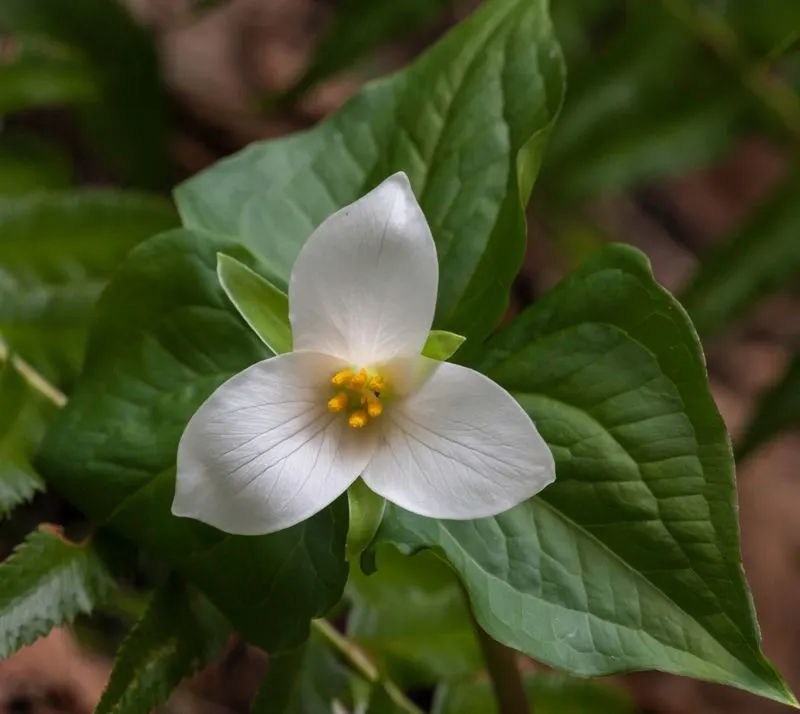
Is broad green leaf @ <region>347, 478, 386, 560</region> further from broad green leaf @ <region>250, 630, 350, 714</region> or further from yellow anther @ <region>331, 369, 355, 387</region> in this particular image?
broad green leaf @ <region>250, 630, 350, 714</region>

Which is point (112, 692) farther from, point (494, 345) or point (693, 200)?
point (693, 200)

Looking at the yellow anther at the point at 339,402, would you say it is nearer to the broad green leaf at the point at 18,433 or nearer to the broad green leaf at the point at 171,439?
the broad green leaf at the point at 171,439

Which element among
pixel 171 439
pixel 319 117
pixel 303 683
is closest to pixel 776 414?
pixel 303 683

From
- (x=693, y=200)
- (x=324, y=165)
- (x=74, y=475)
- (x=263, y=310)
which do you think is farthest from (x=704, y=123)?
(x=74, y=475)

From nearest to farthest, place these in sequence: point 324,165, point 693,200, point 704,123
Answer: point 324,165
point 704,123
point 693,200

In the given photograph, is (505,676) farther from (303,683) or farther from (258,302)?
(258,302)

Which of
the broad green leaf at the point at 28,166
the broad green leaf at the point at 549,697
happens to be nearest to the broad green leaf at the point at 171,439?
the broad green leaf at the point at 549,697
